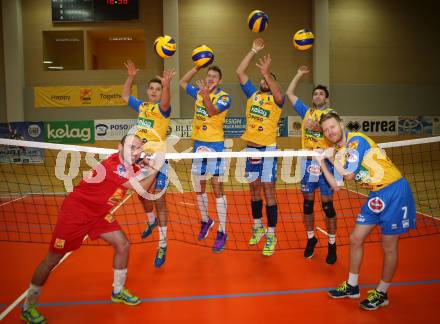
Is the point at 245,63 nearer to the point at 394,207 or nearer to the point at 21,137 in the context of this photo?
the point at 394,207

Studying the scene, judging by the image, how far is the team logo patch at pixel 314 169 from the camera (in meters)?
5.20

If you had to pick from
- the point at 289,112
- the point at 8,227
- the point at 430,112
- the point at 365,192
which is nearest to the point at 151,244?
the point at 8,227

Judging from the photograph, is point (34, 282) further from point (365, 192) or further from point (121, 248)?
point (365, 192)

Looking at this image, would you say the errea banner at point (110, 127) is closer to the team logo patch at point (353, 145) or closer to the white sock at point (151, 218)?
the white sock at point (151, 218)

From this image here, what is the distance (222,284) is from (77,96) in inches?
577

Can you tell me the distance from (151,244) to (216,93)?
8.43 feet

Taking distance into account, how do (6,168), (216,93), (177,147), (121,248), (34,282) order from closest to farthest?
(34,282) → (121,248) → (216,93) → (6,168) → (177,147)

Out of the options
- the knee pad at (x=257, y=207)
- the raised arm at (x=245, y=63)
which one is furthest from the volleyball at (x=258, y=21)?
the knee pad at (x=257, y=207)

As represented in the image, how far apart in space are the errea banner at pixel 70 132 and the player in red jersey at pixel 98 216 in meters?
13.8

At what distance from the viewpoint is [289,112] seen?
17641 mm

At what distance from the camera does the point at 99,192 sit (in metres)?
3.73

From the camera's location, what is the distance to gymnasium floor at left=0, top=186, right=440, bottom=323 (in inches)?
147

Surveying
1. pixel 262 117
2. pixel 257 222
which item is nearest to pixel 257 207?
pixel 257 222

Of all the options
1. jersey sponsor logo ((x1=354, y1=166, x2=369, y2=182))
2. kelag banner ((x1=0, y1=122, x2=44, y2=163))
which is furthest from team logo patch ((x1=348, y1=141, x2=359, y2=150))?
kelag banner ((x1=0, y1=122, x2=44, y2=163))
